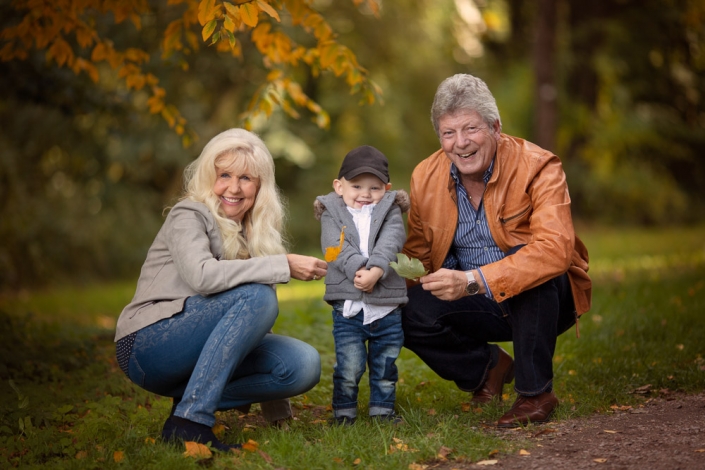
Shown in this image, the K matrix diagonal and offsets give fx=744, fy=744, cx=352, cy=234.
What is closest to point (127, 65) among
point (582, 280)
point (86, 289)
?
point (582, 280)

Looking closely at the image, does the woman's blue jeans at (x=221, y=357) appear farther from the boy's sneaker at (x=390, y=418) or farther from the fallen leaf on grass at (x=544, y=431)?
the fallen leaf on grass at (x=544, y=431)

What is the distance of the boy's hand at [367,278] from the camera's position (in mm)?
3451

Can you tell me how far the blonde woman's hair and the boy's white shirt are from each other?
0.39 meters

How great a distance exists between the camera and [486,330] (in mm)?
3969

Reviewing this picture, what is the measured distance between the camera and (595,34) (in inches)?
626

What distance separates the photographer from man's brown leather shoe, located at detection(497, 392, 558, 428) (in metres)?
3.60

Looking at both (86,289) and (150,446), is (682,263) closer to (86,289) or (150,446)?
(150,446)

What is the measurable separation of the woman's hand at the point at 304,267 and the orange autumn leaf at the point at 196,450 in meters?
0.83

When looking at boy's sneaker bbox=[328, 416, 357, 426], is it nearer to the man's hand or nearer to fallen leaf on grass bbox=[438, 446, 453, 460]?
fallen leaf on grass bbox=[438, 446, 453, 460]

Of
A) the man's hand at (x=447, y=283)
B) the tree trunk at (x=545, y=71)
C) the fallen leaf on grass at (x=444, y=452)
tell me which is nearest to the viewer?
the fallen leaf on grass at (x=444, y=452)

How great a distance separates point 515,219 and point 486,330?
2.06ft

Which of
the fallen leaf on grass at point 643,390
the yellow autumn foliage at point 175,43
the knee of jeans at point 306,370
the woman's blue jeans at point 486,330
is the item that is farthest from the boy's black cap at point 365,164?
the fallen leaf on grass at point 643,390

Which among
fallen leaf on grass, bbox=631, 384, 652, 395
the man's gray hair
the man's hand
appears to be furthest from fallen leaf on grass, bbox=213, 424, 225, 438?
fallen leaf on grass, bbox=631, 384, 652, 395

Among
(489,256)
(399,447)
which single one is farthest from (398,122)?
(399,447)
